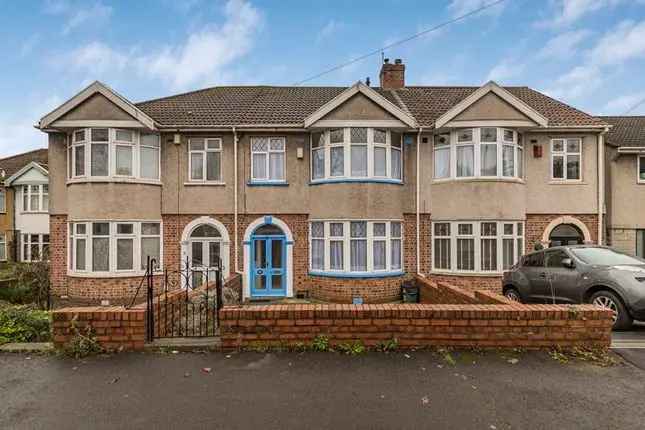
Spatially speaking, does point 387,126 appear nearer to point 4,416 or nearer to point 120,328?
point 120,328

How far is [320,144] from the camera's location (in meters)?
12.4

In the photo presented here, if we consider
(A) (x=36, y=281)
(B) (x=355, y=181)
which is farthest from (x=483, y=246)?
(A) (x=36, y=281)

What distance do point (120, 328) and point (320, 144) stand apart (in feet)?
28.6

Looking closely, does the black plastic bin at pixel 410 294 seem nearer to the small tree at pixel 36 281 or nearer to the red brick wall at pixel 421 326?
the red brick wall at pixel 421 326

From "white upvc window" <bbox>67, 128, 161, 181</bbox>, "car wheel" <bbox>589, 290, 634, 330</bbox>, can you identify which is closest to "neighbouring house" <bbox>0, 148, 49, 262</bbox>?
"white upvc window" <bbox>67, 128, 161, 181</bbox>

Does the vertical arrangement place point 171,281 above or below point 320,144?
below

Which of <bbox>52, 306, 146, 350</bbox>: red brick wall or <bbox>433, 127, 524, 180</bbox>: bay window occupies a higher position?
<bbox>433, 127, 524, 180</bbox>: bay window

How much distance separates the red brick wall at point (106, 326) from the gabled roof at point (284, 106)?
8.52m

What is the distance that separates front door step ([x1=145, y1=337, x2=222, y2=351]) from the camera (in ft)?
16.9

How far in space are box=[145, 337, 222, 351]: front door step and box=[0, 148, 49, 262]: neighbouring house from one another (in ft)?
70.7

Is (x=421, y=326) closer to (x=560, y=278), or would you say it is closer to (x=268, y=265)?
(x=560, y=278)

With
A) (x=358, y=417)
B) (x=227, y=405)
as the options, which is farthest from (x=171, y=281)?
(x=358, y=417)

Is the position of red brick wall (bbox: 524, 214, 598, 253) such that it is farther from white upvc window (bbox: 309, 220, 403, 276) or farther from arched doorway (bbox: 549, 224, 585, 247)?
white upvc window (bbox: 309, 220, 403, 276)

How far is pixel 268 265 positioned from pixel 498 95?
9418 mm
